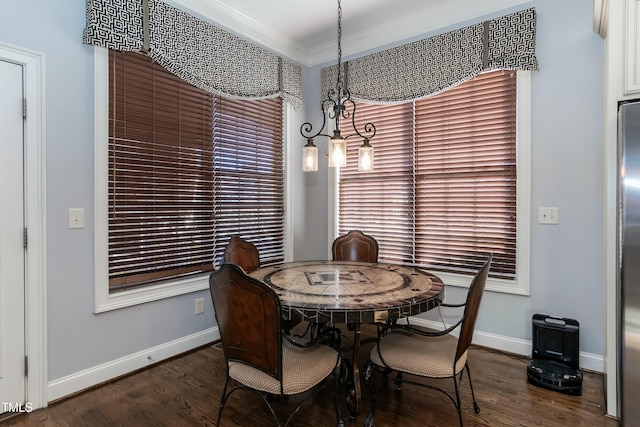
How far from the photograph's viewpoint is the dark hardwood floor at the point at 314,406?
1.91 meters

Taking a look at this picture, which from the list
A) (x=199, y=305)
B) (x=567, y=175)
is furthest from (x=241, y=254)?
(x=567, y=175)

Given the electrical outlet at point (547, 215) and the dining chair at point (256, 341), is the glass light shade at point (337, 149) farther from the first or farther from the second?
the electrical outlet at point (547, 215)

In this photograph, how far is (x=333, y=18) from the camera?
3191 millimetres

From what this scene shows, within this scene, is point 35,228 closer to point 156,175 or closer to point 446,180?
point 156,175

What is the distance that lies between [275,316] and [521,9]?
9.73 feet

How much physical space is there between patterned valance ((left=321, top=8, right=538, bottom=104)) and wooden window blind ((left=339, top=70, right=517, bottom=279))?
136mm

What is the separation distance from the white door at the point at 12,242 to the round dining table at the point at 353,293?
137 cm

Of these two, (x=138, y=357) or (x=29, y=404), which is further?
(x=138, y=357)

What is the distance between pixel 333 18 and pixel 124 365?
3345mm

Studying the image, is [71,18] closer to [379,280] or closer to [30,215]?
[30,215]

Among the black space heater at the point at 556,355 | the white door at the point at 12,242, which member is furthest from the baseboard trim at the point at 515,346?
the white door at the point at 12,242

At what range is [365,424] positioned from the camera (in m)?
1.83

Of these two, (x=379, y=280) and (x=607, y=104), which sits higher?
(x=607, y=104)

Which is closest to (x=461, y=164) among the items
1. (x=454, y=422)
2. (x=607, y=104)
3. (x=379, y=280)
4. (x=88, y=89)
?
(x=607, y=104)
